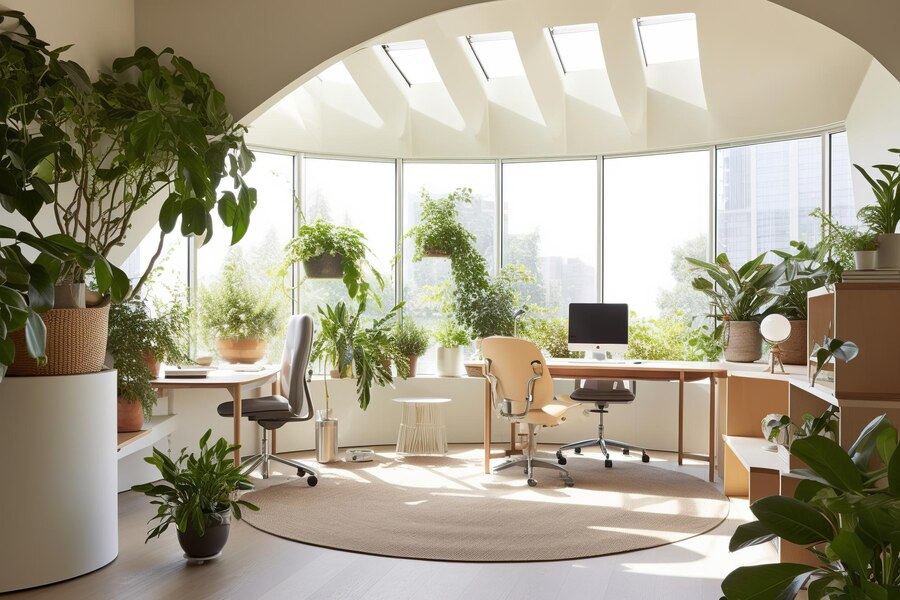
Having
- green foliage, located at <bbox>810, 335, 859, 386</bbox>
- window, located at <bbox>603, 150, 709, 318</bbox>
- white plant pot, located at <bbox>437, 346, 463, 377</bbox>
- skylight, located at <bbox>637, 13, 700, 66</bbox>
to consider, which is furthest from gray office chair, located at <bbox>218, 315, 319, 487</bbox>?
skylight, located at <bbox>637, 13, 700, 66</bbox>

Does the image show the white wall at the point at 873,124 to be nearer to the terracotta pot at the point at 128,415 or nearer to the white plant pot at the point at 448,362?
the white plant pot at the point at 448,362

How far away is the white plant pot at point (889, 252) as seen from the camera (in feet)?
10.5

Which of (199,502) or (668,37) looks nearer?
(199,502)

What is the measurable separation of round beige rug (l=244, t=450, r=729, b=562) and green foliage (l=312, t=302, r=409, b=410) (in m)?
0.74

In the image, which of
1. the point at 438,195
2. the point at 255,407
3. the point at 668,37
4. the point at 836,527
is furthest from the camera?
the point at 438,195

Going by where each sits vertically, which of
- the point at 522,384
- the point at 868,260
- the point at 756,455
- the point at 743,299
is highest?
the point at 868,260

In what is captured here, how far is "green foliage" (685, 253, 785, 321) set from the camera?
20.6 feet

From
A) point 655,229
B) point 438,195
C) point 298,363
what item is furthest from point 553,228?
point 298,363

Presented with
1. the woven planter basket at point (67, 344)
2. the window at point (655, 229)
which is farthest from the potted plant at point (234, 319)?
the window at point (655, 229)

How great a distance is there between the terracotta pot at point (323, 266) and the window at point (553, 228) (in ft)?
5.89

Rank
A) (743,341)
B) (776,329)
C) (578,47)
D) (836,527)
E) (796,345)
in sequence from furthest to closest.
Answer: (578,47) < (743,341) < (796,345) < (776,329) < (836,527)

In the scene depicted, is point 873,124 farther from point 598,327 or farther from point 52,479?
point 52,479

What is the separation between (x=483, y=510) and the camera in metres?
4.90

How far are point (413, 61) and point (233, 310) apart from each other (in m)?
2.77
